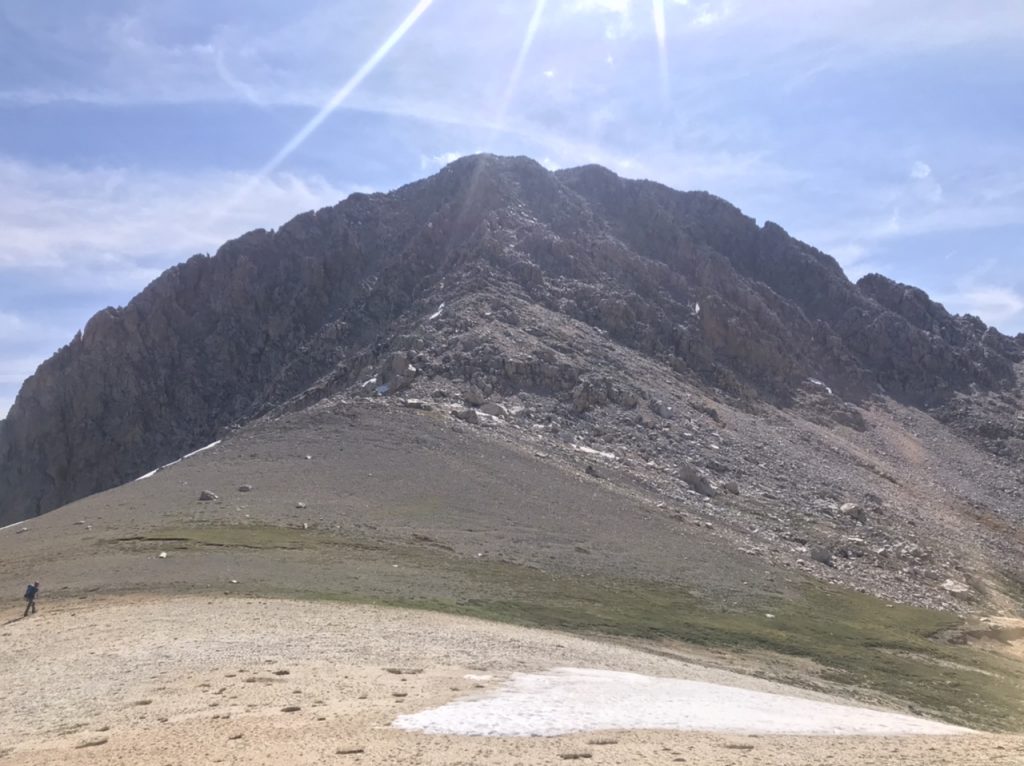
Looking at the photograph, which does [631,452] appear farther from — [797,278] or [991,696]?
[797,278]

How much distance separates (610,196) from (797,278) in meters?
38.9

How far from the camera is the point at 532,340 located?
99.1 m

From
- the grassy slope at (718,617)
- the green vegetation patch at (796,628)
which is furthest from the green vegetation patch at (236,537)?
the green vegetation patch at (796,628)

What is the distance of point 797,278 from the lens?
164m

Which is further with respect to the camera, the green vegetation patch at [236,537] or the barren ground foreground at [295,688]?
the green vegetation patch at [236,537]

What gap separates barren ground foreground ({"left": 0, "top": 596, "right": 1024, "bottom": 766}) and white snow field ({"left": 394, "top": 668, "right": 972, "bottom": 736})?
2.51 ft

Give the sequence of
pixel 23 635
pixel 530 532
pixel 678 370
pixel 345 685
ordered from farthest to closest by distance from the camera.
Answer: pixel 678 370 < pixel 530 532 < pixel 23 635 < pixel 345 685

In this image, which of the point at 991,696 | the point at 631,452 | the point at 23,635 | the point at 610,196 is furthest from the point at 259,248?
the point at 991,696

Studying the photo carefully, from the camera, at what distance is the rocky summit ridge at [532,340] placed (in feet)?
307

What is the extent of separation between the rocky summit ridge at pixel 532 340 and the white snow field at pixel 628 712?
185 ft

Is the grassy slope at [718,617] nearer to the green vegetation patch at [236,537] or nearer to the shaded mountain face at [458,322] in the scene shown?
the green vegetation patch at [236,537]

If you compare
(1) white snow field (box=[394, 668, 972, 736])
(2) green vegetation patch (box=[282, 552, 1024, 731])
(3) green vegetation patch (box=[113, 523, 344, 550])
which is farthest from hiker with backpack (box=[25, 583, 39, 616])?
(1) white snow field (box=[394, 668, 972, 736])

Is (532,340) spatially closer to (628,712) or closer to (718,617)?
(718,617)

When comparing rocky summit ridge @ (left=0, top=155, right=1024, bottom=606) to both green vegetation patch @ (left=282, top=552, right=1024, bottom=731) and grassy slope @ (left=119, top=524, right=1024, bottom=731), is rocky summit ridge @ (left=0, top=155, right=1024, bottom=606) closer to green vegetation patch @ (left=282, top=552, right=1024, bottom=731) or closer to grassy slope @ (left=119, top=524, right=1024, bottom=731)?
grassy slope @ (left=119, top=524, right=1024, bottom=731)
